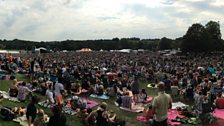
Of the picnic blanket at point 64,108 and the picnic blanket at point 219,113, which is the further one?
the picnic blanket at point 219,113

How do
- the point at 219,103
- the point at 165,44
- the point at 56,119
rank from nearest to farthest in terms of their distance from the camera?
the point at 56,119 < the point at 219,103 < the point at 165,44

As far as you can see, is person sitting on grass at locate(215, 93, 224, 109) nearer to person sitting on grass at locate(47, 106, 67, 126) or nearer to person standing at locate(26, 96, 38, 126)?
person standing at locate(26, 96, 38, 126)

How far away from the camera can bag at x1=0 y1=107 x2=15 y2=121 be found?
43.3 feet

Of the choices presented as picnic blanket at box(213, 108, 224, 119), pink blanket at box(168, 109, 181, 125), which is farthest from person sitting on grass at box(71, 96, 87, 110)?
picnic blanket at box(213, 108, 224, 119)

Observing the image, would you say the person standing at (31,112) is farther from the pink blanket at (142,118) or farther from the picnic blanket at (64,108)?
the pink blanket at (142,118)

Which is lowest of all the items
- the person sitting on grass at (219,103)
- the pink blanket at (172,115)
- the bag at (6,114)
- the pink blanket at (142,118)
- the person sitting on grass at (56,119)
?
the pink blanket at (172,115)

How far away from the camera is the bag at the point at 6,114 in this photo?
1320cm

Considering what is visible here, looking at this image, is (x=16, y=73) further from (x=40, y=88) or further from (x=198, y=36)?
(x=198, y=36)

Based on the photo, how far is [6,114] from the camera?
1325cm

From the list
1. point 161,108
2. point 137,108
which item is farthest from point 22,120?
point 161,108

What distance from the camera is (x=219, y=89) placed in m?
19.3

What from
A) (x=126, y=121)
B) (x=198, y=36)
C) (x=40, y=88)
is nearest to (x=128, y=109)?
(x=126, y=121)

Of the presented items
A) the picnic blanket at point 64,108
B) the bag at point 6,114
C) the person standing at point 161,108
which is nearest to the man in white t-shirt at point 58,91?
the picnic blanket at point 64,108

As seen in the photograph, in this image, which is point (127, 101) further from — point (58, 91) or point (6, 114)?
point (6, 114)
